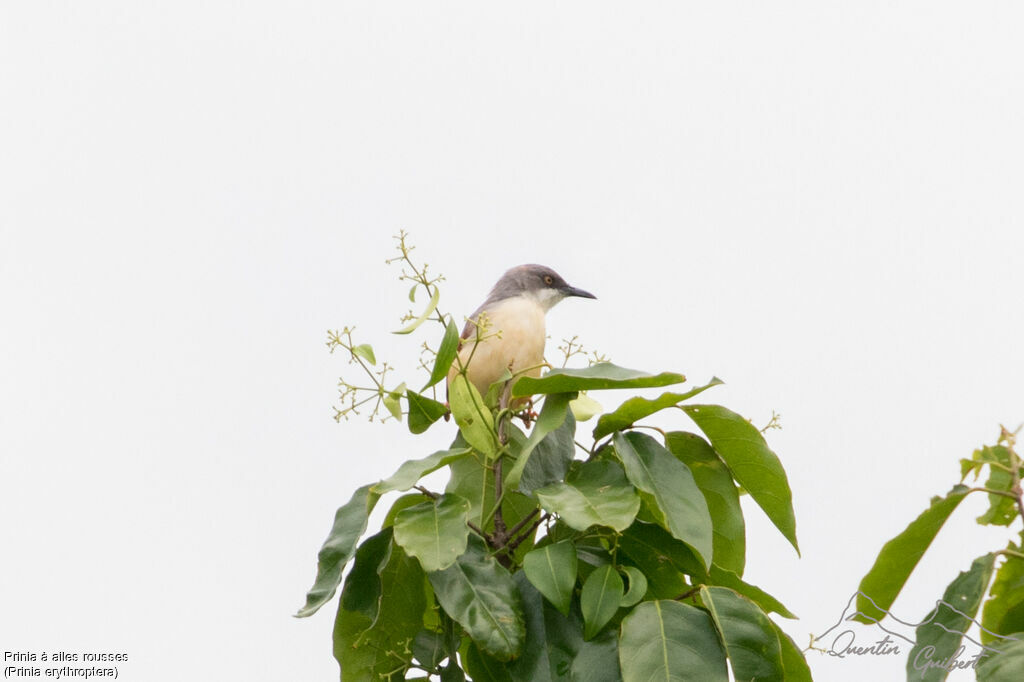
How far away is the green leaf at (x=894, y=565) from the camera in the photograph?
3254mm

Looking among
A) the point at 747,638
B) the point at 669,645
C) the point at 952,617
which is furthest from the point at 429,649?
the point at 952,617

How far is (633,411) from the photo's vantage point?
3.39 metres

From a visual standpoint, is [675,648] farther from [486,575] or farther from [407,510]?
[407,510]

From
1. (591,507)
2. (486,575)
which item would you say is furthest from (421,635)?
(591,507)

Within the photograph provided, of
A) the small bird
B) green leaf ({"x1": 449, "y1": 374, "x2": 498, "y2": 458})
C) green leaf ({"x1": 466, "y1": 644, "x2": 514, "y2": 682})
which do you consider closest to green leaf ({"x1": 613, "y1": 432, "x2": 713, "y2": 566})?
green leaf ({"x1": 449, "y1": 374, "x2": 498, "y2": 458})

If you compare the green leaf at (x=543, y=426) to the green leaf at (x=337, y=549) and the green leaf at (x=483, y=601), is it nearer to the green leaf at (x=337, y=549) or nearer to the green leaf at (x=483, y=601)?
the green leaf at (x=483, y=601)

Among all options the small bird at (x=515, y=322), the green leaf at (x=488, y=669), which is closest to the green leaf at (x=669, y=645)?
the green leaf at (x=488, y=669)

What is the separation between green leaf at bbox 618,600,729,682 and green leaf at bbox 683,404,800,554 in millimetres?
517

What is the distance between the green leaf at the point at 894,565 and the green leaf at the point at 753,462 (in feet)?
0.76

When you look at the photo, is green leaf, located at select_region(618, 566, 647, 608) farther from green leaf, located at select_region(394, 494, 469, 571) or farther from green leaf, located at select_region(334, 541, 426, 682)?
green leaf, located at select_region(334, 541, 426, 682)

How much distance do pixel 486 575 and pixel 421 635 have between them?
0.36 meters

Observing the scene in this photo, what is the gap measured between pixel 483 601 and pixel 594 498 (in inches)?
15.9

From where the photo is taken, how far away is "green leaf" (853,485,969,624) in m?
3.25

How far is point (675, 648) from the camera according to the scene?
2986mm
